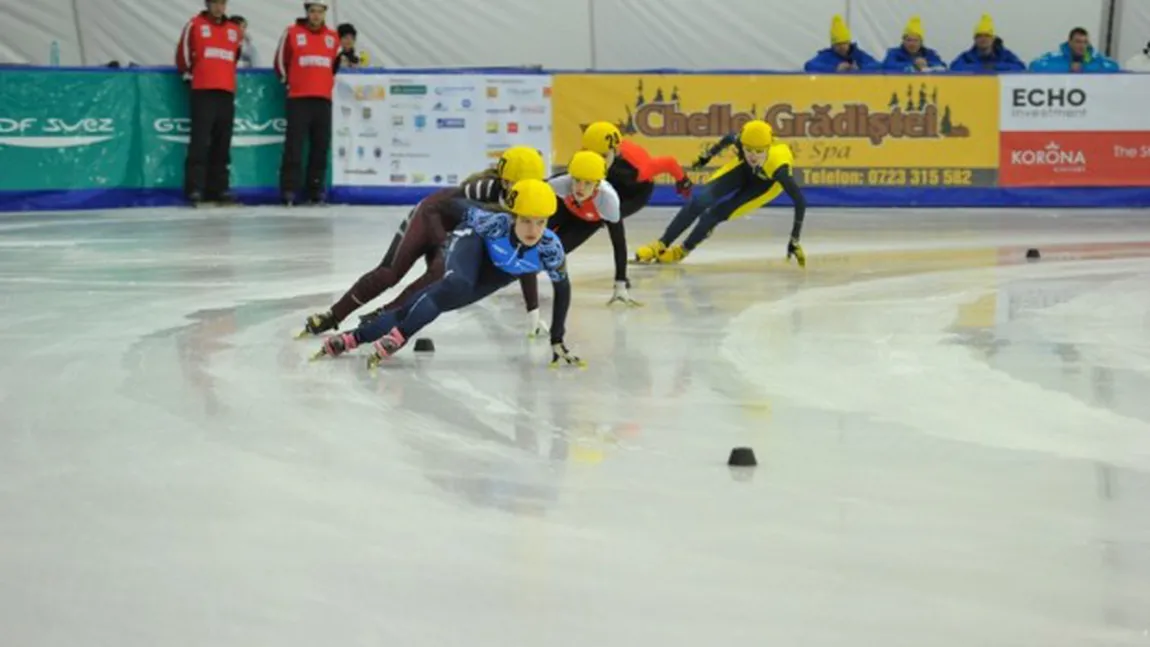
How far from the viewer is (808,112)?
1914 centimetres

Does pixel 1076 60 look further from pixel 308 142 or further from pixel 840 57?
pixel 308 142

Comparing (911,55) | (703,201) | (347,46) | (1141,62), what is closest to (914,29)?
(911,55)

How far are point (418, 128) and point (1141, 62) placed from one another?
8006mm

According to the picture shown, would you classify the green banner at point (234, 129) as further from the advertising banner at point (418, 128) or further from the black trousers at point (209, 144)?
the advertising banner at point (418, 128)

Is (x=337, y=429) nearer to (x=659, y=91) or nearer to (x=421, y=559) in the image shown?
(x=421, y=559)

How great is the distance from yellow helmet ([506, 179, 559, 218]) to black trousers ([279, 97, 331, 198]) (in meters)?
11.0

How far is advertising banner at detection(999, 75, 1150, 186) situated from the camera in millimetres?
19219

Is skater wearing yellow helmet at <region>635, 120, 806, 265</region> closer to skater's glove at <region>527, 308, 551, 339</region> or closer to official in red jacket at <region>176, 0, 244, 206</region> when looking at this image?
skater's glove at <region>527, 308, 551, 339</region>

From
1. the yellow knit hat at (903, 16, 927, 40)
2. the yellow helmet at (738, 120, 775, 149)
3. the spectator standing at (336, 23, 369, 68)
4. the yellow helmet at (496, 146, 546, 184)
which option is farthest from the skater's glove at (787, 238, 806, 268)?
the spectator standing at (336, 23, 369, 68)

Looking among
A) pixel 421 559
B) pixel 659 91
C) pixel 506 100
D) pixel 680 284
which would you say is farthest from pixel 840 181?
pixel 421 559

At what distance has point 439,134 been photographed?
19.0 metres

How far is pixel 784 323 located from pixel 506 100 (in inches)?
382

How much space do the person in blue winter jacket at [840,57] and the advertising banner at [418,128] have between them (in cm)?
323

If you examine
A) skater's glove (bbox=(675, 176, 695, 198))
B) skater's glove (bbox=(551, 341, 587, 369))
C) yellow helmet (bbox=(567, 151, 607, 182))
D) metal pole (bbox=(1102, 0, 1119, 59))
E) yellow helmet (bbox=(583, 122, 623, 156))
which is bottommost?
skater's glove (bbox=(551, 341, 587, 369))
